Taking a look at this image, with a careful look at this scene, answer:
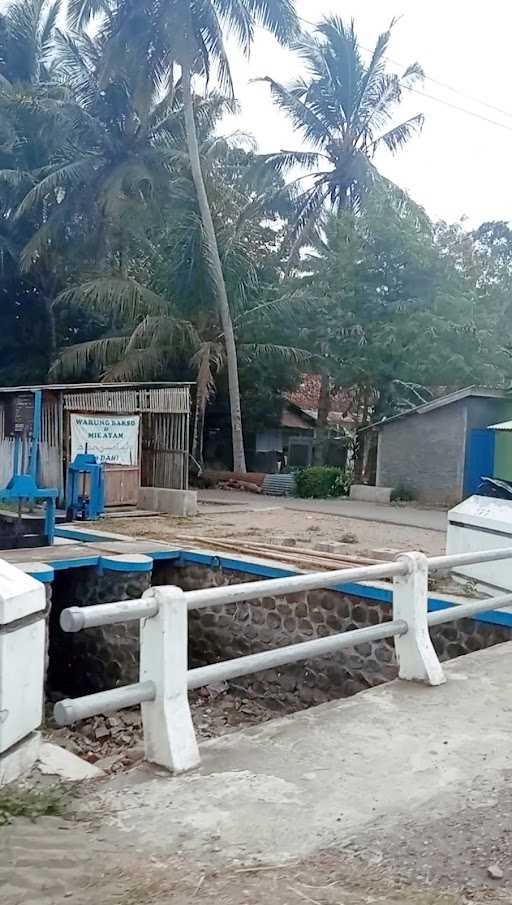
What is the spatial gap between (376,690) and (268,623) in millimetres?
5277

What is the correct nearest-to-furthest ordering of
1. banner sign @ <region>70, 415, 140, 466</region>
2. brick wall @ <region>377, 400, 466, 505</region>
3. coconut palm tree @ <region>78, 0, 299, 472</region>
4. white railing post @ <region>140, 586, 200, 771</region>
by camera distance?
white railing post @ <region>140, 586, 200, 771</region>
banner sign @ <region>70, 415, 140, 466</region>
brick wall @ <region>377, 400, 466, 505</region>
coconut palm tree @ <region>78, 0, 299, 472</region>

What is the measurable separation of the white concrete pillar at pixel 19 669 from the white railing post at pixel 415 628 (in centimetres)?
267

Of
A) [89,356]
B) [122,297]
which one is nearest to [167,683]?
[122,297]

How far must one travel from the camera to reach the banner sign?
17.1 m

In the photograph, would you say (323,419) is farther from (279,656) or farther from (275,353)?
(279,656)

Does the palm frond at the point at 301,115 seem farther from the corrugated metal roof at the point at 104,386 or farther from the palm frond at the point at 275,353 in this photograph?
the corrugated metal roof at the point at 104,386

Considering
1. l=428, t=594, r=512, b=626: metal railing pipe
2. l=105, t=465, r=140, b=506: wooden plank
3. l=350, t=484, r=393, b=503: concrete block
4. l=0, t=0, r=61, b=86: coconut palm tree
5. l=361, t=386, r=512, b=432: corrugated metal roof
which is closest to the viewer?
l=428, t=594, r=512, b=626: metal railing pipe

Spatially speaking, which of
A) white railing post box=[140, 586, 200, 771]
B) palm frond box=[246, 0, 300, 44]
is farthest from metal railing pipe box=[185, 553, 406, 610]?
palm frond box=[246, 0, 300, 44]

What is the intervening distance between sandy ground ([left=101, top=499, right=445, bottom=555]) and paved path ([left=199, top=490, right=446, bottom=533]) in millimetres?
584

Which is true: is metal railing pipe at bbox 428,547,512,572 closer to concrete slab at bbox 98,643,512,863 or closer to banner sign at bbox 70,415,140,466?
concrete slab at bbox 98,643,512,863

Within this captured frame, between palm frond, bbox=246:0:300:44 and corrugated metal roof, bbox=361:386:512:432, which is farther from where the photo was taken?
palm frond, bbox=246:0:300:44

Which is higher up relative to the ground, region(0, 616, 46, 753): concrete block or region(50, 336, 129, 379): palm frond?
region(50, 336, 129, 379): palm frond

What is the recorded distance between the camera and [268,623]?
10820mm

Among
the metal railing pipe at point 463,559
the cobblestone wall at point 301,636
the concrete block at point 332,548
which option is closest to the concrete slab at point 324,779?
the metal railing pipe at point 463,559
